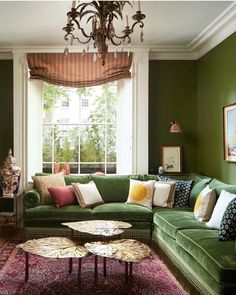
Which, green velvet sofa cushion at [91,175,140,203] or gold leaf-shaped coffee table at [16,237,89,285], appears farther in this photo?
green velvet sofa cushion at [91,175,140,203]

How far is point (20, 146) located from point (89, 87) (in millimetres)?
1517

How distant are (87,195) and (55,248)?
182 centimetres

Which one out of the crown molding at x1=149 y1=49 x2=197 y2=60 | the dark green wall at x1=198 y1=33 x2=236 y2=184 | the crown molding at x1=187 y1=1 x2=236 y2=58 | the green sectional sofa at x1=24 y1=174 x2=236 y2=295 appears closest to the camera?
the green sectional sofa at x1=24 y1=174 x2=236 y2=295

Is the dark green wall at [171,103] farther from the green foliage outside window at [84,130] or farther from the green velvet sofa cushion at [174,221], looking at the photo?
the green velvet sofa cushion at [174,221]

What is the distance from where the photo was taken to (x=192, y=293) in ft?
10.5

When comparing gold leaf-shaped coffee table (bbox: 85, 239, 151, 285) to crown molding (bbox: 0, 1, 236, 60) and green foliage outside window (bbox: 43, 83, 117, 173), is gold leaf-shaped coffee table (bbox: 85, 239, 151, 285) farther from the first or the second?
crown molding (bbox: 0, 1, 236, 60)

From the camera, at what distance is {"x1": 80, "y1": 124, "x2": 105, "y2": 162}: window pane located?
20.4ft

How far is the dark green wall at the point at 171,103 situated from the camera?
239 inches

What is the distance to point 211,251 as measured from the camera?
298 cm

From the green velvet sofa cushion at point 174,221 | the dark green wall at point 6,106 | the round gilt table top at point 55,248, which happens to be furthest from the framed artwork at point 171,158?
the round gilt table top at point 55,248

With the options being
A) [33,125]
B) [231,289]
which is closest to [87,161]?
[33,125]

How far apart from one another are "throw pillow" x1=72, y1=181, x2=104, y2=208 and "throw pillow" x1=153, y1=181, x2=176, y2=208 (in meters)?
0.80

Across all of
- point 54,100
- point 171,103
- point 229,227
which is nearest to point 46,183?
point 54,100

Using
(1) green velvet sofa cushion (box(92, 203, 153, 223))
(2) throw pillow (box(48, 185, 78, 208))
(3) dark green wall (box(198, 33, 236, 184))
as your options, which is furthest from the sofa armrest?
(3) dark green wall (box(198, 33, 236, 184))
